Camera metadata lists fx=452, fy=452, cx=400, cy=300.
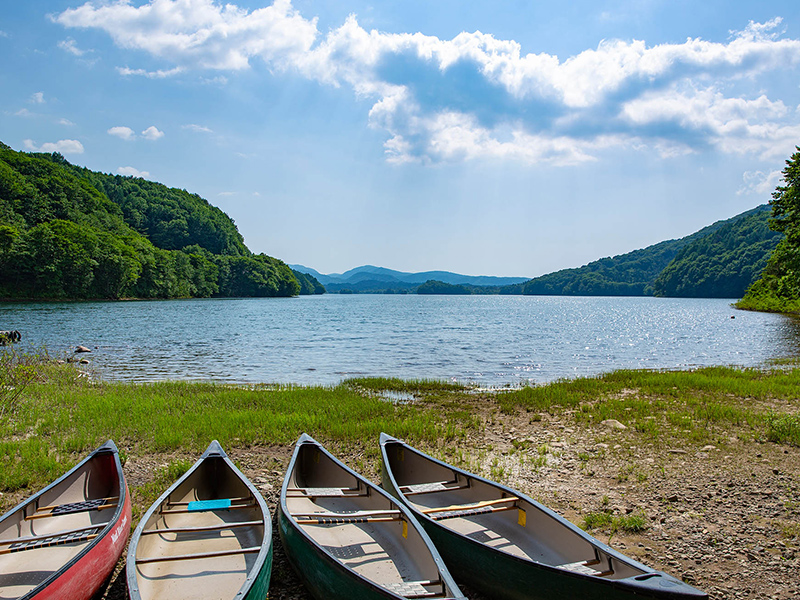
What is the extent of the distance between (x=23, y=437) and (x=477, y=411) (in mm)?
11937

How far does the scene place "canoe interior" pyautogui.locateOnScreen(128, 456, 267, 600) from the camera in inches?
192

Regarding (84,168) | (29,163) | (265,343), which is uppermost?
(84,168)

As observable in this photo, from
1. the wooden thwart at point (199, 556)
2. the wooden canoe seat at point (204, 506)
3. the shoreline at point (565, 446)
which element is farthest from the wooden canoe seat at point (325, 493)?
the wooden thwart at point (199, 556)

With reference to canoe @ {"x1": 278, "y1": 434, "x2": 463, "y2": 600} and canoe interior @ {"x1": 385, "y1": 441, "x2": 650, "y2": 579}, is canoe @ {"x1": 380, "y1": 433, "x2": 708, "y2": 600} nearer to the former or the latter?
canoe interior @ {"x1": 385, "y1": 441, "x2": 650, "y2": 579}

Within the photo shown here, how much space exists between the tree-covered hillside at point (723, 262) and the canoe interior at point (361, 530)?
16062 cm

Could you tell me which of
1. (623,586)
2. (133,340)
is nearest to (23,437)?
(623,586)

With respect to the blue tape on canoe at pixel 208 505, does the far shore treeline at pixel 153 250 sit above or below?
above

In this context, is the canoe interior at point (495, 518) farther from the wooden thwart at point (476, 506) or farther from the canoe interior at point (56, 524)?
the canoe interior at point (56, 524)

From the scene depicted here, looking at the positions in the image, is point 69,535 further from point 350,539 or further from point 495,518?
point 495,518

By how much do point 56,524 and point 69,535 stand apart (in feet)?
3.55

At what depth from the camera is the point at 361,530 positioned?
618 cm

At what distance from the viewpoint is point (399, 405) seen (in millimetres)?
15070

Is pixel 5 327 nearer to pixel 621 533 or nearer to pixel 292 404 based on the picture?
pixel 292 404

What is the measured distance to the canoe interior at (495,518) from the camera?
475 centimetres
